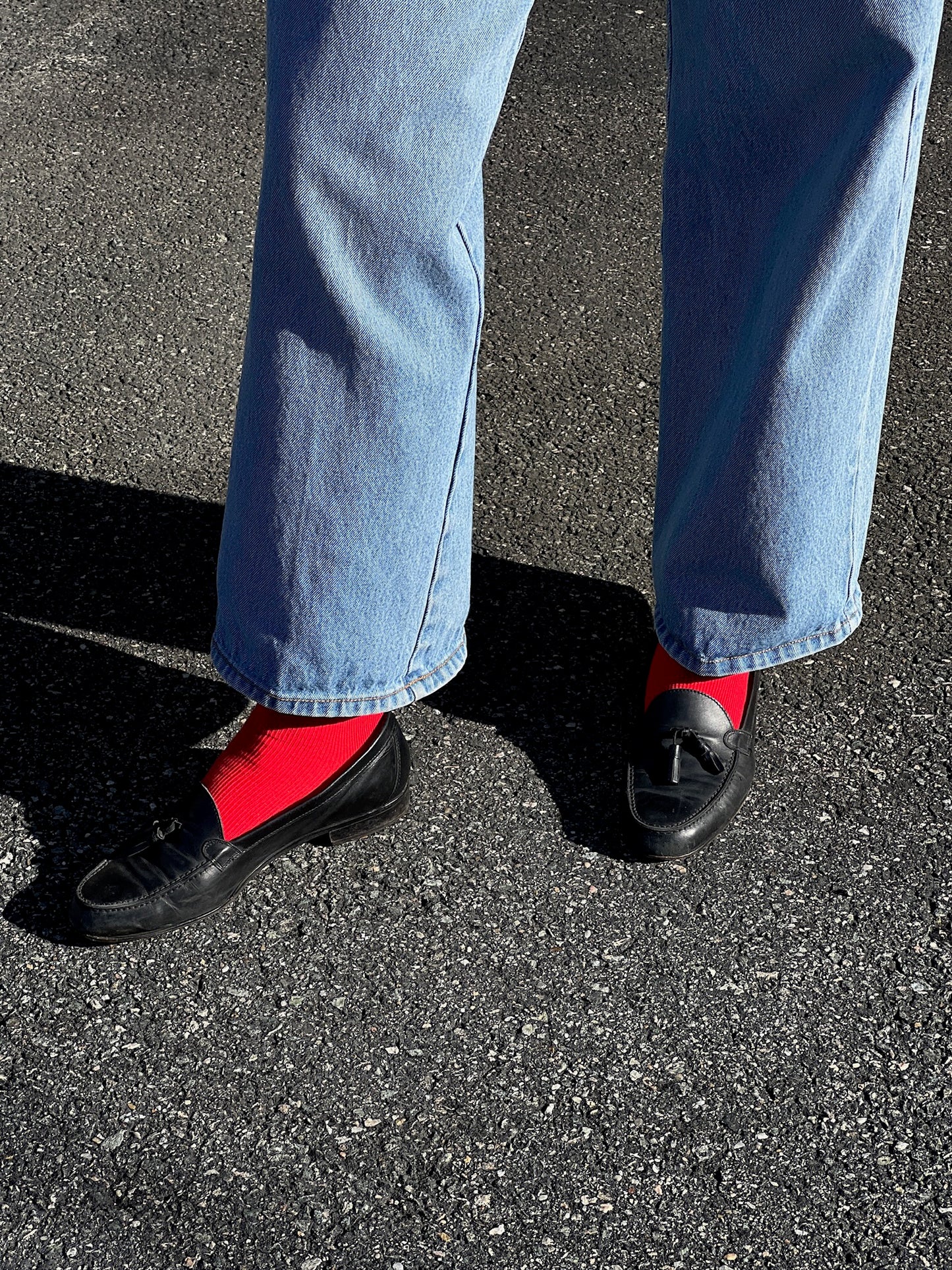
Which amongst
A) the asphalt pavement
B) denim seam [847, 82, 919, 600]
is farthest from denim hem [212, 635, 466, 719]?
denim seam [847, 82, 919, 600]

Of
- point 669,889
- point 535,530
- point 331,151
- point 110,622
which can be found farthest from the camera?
point 535,530

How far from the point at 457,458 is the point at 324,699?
314 mm

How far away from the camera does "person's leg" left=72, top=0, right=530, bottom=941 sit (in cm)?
132

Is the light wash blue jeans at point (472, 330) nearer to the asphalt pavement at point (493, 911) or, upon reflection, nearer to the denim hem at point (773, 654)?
the denim hem at point (773, 654)

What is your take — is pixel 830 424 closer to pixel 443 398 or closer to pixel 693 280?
pixel 693 280

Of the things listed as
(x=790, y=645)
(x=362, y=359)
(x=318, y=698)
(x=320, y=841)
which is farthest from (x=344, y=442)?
(x=790, y=645)

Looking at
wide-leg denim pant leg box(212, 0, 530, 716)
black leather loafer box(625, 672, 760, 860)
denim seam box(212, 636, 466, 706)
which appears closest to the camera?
wide-leg denim pant leg box(212, 0, 530, 716)

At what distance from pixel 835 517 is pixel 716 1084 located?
676 mm

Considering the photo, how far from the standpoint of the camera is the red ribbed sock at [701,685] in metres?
1.84

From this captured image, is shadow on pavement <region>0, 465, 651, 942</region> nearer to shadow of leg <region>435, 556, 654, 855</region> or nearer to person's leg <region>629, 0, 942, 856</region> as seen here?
shadow of leg <region>435, 556, 654, 855</region>

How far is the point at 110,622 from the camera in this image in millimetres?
2045

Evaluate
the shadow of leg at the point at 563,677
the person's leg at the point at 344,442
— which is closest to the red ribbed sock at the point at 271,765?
the person's leg at the point at 344,442

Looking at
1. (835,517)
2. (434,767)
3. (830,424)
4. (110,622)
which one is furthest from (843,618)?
(110,622)

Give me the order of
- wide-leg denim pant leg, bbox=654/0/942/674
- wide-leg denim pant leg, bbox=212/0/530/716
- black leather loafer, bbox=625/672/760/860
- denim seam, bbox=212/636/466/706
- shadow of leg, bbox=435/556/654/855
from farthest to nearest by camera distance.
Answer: shadow of leg, bbox=435/556/654/855, black leather loafer, bbox=625/672/760/860, denim seam, bbox=212/636/466/706, wide-leg denim pant leg, bbox=654/0/942/674, wide-leg denim pant leg, bbox=212/0/530/716
